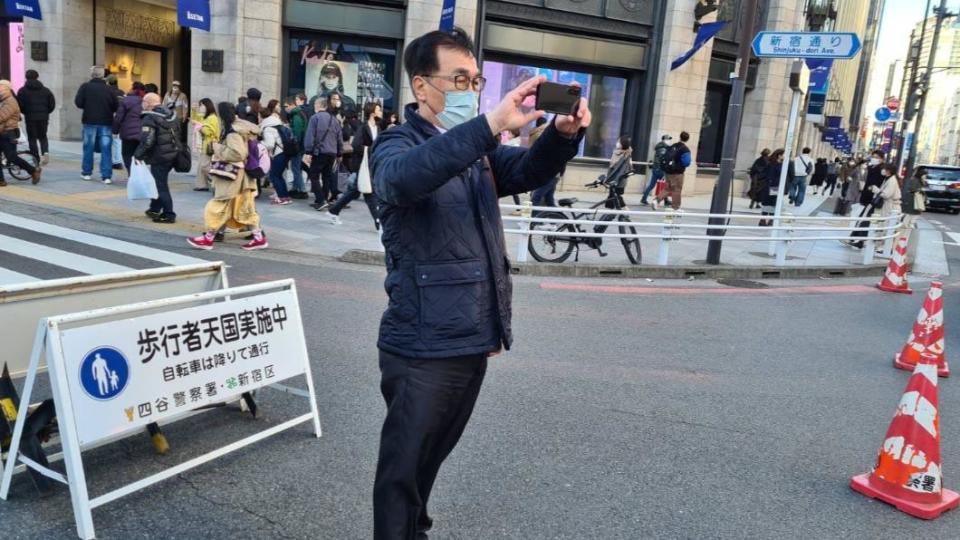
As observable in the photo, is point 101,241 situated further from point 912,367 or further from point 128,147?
point 912,367

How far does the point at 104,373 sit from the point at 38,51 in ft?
65.1

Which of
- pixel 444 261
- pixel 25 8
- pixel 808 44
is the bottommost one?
pixel 444 261

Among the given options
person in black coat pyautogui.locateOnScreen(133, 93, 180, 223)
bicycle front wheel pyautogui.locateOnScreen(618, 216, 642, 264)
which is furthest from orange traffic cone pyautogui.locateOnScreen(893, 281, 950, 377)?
person in black coat pyautogui.locateOnScreen(133, 93, 180, 223)

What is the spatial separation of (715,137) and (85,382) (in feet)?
75.6

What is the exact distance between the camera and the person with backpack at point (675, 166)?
652 inches

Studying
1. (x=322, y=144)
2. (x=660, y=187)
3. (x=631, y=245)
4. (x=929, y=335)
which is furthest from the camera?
(x=660, y=187)

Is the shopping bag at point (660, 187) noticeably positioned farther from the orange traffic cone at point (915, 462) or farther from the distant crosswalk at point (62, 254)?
the orange traffic cone at point (915, 462)

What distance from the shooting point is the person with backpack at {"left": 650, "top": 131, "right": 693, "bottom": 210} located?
1656cm

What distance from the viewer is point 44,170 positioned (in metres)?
15.0

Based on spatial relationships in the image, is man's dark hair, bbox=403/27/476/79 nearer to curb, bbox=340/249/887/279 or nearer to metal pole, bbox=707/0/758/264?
curb, bbox=340/249/887/279

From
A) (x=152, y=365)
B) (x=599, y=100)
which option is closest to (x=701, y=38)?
(x=599, y=100)

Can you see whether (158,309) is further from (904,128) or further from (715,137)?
(904,128)

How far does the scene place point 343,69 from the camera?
18.3m

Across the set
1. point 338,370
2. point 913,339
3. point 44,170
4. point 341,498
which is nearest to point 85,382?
point 341,498
